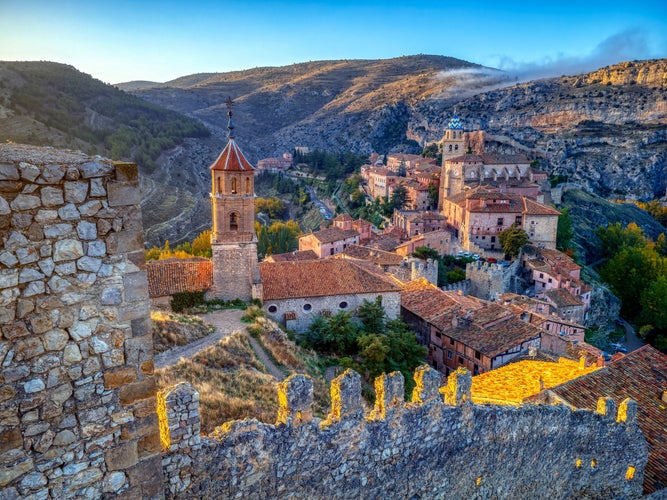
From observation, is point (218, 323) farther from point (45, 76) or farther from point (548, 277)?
point (45, 76)

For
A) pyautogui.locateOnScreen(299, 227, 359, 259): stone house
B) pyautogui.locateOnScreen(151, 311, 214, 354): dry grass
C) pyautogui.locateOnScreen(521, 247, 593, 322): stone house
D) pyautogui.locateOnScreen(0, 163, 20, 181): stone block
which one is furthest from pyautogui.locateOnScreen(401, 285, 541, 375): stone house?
pyautogui.locateOnScreen(0, 163, 20, 181): stone block

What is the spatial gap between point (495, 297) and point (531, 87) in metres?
90.4

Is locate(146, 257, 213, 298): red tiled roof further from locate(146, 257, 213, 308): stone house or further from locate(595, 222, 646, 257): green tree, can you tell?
locate(595, 222, 646, 257): green tree

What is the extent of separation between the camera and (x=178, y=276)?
20.6 meters

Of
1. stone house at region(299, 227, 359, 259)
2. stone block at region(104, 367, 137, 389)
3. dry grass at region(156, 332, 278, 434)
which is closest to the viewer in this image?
stone block at region(104, 367, 137, 389)

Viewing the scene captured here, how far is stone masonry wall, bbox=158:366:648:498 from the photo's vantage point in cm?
516

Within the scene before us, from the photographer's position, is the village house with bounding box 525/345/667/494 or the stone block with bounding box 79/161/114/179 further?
the village house with bounding box 525/345/667/494

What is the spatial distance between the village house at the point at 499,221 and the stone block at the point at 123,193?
41268mm

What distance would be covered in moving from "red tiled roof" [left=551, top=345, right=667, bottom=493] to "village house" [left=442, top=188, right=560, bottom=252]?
30737 mm

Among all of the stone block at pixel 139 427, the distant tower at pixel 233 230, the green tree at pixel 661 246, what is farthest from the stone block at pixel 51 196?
the green tree at pixel 661 246

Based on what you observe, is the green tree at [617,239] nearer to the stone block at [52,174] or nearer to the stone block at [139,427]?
the stone block at [139,427]

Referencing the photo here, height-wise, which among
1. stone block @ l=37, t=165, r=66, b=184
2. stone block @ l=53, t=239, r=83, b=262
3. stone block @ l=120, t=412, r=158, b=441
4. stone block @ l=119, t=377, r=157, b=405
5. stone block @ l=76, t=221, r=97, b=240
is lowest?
stone block @ l=120, t=412, r=158, b=441

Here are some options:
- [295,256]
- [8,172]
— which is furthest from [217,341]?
[295,256]

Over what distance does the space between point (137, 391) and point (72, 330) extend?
645 millimetres
